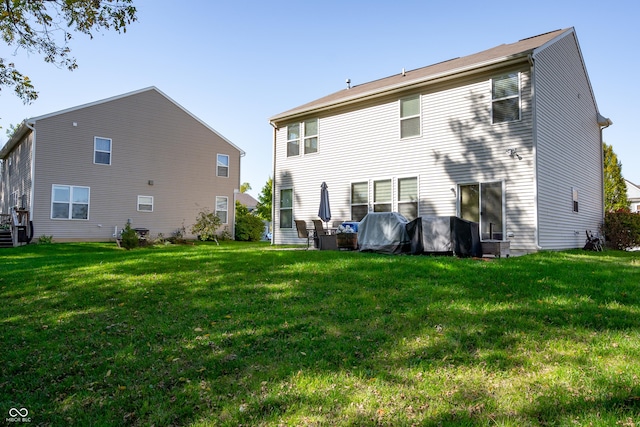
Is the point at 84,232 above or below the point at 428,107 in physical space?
below

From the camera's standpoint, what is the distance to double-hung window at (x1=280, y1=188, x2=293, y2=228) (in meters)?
15.1

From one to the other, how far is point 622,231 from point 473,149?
7830 mm

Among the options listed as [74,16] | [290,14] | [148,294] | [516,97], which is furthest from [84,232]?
[516,97]

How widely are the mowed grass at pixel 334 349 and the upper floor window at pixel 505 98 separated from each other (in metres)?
5.28

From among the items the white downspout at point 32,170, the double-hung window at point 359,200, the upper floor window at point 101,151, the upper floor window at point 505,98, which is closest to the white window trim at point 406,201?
the double-hung window at point 359,200

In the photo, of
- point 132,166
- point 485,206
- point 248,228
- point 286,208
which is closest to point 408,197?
point 485,206

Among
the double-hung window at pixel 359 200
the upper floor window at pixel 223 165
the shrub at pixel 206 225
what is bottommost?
the shrub at pixel 206 225

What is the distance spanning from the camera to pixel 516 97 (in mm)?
10164

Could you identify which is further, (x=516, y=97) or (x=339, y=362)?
(x=516, y=97)

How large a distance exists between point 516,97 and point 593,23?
498 cm

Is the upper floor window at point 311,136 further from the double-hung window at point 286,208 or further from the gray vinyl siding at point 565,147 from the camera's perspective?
the gray vinyl siding at point 565,147

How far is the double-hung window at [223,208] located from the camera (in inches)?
872

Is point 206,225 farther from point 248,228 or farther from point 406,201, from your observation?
point 406,201

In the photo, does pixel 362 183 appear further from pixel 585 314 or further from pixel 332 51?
pixel 585 314
